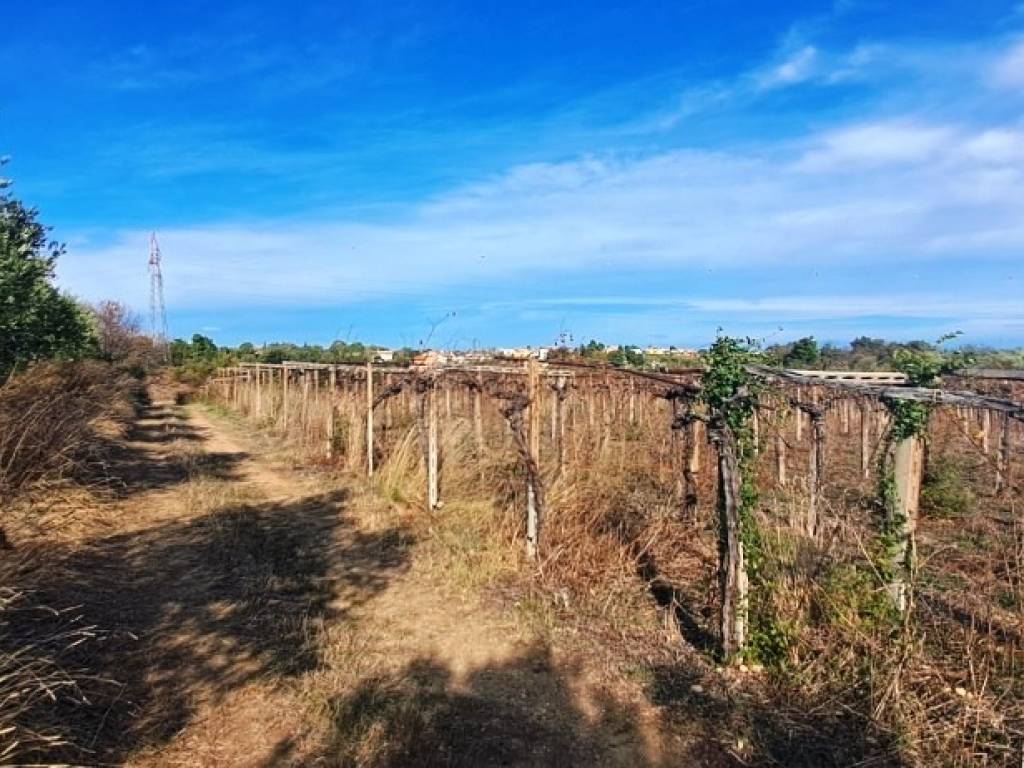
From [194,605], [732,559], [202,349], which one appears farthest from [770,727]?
[202,349]

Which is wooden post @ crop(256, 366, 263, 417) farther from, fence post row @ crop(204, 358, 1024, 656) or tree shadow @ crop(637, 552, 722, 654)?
tree shadow @ crop(637, 552, 722, 654)

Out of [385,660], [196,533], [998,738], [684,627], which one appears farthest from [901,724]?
[196,533]

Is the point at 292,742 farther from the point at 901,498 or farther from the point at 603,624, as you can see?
the point at 901,498

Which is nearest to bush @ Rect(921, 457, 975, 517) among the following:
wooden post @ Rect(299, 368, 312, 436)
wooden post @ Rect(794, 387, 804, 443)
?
wooden post @ Rect(794, 387, 804, 443)

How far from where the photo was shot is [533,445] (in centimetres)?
662

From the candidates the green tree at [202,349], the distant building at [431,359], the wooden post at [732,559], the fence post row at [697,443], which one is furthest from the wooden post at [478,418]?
the green tree at [202,349]

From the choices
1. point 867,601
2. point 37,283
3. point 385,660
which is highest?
point 37,283

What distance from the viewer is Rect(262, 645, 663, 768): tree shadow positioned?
3.54m

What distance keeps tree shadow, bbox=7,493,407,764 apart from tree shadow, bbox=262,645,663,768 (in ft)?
2.23

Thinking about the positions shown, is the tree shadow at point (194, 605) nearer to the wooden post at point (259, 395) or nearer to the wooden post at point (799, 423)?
the wooden post at point (799, 423)

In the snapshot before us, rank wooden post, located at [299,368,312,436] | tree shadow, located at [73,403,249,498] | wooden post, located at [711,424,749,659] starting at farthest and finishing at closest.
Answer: wooden post, located at [299,368,312,436] → tree shadow, located at [73,403,249,498] → wooden post, located at [711,424,749,659]

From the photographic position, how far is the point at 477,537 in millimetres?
7074

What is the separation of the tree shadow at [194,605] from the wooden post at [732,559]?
8.53 ft

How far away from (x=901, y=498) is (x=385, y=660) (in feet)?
10.8
